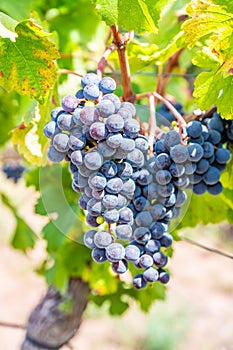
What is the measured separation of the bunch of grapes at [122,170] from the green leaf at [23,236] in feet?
4.14

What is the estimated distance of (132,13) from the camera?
3.34ft

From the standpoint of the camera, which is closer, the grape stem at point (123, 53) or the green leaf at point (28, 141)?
the grape stem at point (123, 53)

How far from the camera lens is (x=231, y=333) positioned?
219 inches

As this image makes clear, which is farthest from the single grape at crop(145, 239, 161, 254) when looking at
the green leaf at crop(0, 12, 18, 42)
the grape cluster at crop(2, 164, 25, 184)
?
the grape cluster at crop(2, 164, 25, 184)

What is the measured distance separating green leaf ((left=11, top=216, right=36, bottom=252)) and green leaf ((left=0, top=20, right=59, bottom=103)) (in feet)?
4.19

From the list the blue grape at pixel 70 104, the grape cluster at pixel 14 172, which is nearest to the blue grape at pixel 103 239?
the blue grape at pixel 70 104

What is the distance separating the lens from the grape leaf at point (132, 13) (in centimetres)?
100

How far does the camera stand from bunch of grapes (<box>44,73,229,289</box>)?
3.10 ft

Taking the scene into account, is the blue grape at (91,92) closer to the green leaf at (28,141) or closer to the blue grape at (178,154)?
the blue grape at (178,154)

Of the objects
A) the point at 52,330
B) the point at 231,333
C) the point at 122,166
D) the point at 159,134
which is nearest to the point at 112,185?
the point at 122,166

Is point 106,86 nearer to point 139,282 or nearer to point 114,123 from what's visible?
point 114,123

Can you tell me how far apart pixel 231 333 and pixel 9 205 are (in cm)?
380

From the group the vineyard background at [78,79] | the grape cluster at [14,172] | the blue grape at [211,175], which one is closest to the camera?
the vineyard background at [78,79]

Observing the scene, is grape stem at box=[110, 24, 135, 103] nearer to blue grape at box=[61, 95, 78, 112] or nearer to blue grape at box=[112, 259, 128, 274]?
blue grape at box=[61, 95, 78, 112]
